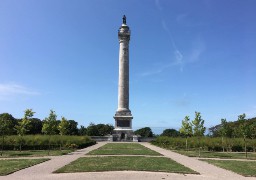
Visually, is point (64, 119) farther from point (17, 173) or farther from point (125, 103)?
point (17, 173)

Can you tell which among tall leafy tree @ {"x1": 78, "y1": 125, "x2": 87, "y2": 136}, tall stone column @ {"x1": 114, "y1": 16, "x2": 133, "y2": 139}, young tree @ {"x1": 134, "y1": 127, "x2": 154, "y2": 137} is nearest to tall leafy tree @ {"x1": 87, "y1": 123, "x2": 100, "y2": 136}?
tall leafy tree @ {"x1": 78, "y1": 125, "x2": 87, "y2": 136}

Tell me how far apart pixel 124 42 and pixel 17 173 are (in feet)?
212

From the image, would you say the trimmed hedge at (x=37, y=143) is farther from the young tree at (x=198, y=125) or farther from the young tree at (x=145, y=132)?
the young tree at (x=145, y=132)

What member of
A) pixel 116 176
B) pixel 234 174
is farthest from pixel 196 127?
pixel 116 176

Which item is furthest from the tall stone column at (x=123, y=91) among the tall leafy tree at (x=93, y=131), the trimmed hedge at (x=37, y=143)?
the trimmed hedge at (x=37, y=143)

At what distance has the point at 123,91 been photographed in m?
77.1

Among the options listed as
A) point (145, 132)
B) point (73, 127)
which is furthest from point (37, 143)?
point (145, 132)

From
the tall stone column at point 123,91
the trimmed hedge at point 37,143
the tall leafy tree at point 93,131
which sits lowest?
the trimmed hedge at point 37,143

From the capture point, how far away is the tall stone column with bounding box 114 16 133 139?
241 ft

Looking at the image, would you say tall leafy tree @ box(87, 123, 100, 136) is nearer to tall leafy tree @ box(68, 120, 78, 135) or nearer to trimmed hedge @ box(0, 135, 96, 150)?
tall leafy tree @ box(68, 120, 78, 135)

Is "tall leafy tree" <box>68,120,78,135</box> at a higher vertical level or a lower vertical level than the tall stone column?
lower

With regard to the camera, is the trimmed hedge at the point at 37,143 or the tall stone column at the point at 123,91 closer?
the trimmed hedge at the point at 37,143

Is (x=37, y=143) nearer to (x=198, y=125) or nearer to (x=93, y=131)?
(x=198, y=125)

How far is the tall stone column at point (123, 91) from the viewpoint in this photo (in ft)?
241
